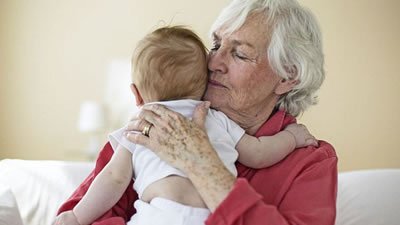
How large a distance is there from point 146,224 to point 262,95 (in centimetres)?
48

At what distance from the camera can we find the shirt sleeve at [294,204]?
3.62 ft

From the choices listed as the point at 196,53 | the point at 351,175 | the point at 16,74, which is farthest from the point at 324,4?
the point at 196,53

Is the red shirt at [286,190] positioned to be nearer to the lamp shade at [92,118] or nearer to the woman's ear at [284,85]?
the woman's ear at [284,85]

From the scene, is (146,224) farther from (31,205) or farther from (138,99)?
(31,205)

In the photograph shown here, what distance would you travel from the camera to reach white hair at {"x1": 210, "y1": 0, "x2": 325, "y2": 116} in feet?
4.59

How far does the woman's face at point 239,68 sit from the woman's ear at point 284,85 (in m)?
0.07

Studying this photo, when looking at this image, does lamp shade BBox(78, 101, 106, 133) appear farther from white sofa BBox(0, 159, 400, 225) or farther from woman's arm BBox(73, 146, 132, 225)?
woman's arm BBox(73, 146, 132, 225)

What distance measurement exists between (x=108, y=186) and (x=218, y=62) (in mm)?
404

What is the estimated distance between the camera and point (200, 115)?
125cm

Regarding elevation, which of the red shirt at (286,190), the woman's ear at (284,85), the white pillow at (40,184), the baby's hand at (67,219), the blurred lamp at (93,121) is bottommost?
the blurred lamp at (93,121)

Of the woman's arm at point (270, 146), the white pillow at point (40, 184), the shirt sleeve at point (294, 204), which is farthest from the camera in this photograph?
the white pillow at point (40, 184)

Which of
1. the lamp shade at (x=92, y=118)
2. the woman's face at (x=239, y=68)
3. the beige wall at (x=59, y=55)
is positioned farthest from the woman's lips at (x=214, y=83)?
the lamp shade at (x=92, y=118)

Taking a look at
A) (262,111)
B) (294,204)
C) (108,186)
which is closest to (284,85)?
(262,111)

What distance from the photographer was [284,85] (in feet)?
4.81
